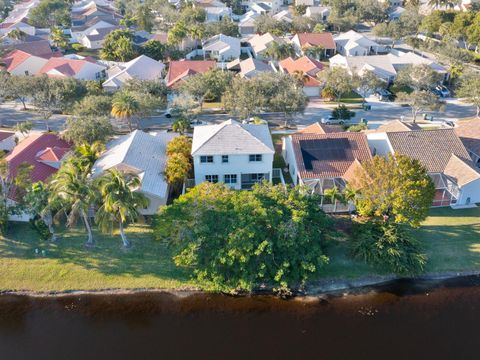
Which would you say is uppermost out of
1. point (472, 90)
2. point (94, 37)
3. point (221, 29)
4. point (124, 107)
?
point (221, 29)

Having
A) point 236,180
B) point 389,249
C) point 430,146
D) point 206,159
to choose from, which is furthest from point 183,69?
point 389,249

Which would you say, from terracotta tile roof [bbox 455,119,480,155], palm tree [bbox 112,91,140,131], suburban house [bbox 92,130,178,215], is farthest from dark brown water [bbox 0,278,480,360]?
palm tree [bbox 112,91,140,131]

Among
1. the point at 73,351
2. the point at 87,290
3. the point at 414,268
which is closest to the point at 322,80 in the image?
the point at 414,268

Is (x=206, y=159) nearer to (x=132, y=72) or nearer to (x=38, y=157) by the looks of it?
(x=38, y=157)

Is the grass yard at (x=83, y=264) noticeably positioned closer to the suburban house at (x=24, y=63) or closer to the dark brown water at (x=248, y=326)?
the dark brown water at (x=248, y=326)

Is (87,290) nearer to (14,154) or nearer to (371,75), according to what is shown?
(14,154)

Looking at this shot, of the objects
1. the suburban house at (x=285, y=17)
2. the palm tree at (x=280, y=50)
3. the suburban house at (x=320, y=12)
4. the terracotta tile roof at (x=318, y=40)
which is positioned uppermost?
the suburban house at (x=320, y=12)

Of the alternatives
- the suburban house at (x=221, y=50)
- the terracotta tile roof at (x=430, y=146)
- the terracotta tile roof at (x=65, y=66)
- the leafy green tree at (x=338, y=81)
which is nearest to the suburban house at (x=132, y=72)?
the terracotta tile roof at (x=65, y=66)
